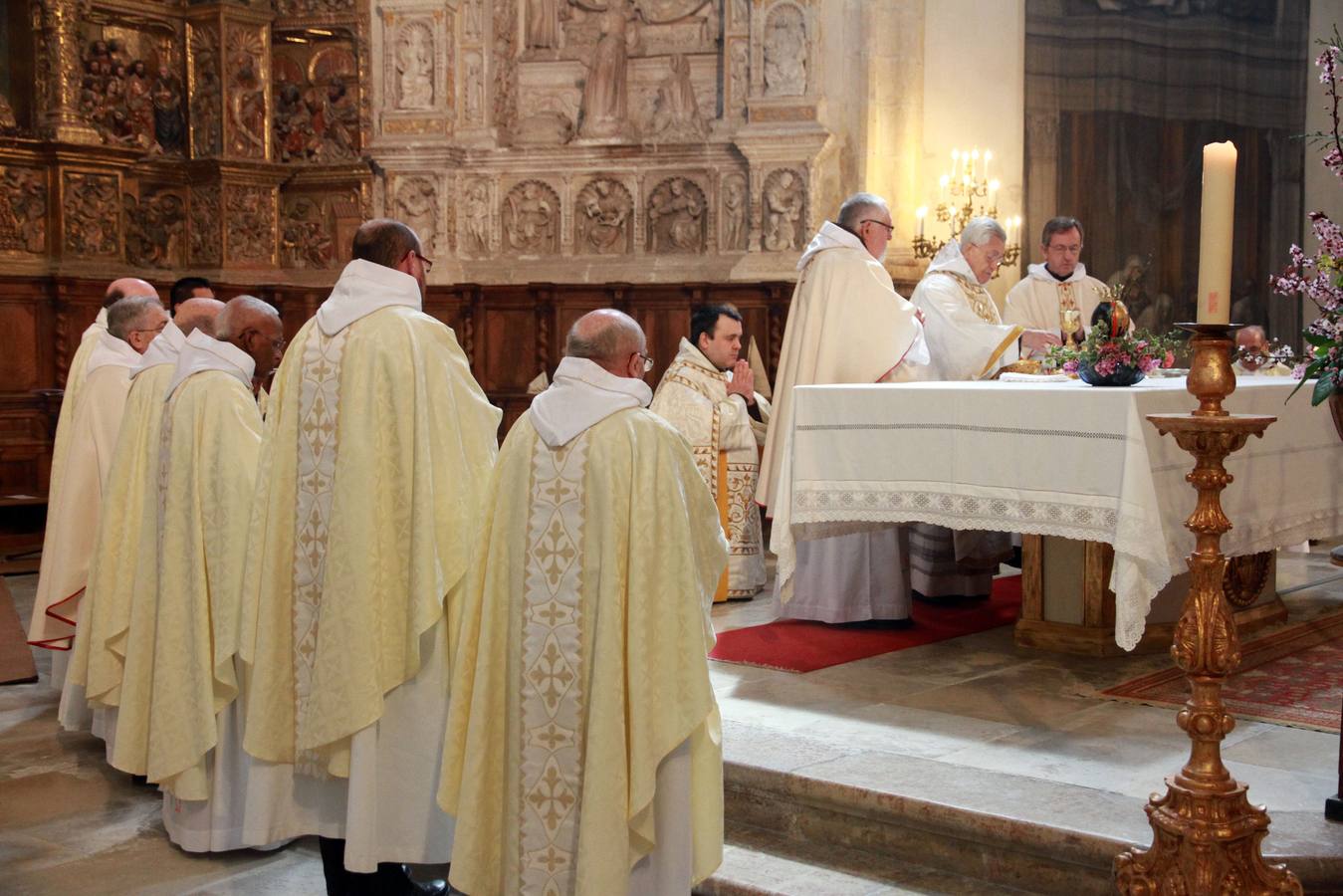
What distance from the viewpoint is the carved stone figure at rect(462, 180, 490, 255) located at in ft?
37.4

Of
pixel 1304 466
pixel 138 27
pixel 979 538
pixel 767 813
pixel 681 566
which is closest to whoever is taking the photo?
pixel 681 566

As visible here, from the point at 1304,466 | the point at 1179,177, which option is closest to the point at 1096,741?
the point at 1304,466

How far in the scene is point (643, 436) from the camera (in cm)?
324

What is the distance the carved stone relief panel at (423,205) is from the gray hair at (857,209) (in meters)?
5.70

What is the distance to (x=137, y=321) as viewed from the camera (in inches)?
215

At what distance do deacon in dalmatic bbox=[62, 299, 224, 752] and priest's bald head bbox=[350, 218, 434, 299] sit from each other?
0.97 meters

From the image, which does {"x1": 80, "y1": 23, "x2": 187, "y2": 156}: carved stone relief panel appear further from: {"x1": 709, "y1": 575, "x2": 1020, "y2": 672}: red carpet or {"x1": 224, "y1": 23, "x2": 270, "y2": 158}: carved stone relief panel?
{"x1": 709, "y1": 575, "x2": 1020, "y2": 672}: red carpet

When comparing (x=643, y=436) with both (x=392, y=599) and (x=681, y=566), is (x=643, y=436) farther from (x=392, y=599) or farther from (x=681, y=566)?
(x=392, y=599)

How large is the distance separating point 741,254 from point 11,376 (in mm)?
5445

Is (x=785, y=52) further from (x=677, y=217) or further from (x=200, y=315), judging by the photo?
(x=200, y=315)

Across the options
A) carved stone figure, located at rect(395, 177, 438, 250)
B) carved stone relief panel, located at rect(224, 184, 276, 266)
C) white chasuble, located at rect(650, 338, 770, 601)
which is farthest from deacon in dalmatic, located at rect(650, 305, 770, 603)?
carved stone relief panel, located at rect(224, 184, 276, 266)

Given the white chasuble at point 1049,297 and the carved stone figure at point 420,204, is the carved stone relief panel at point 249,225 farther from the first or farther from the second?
the white chasuble at point 1049,297

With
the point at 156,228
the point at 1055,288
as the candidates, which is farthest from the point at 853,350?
the point at 156,228

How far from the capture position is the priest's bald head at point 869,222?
6.24 metres
